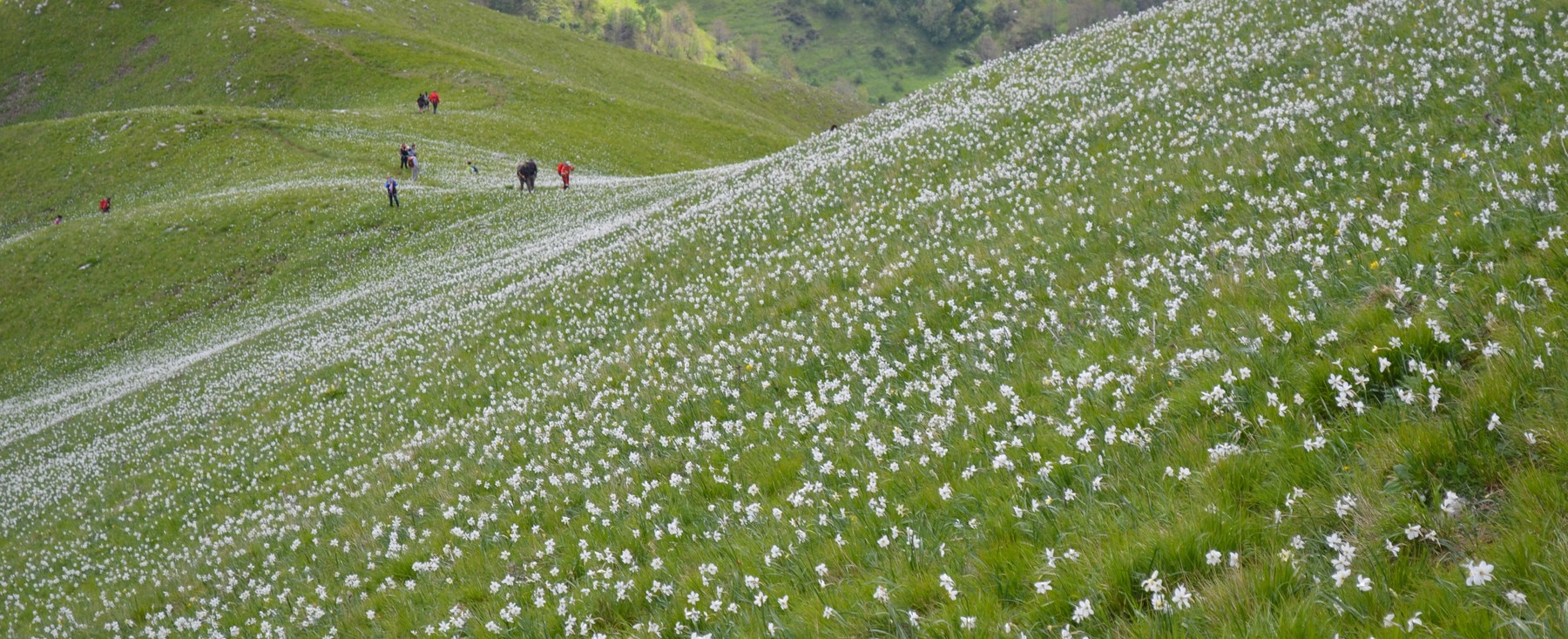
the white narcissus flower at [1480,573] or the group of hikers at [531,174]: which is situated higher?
the white narcissus flower at [1480,573]

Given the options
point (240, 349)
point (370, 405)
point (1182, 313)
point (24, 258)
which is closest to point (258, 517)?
point (370, 405)

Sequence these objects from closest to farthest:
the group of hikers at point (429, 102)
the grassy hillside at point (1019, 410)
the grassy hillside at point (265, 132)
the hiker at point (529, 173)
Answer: the grassy hillside at point (1019, 410) → the grassy hillside at point (265, 132) → the hiker at point (529, 173) → the group of hikers at point (429, 102)

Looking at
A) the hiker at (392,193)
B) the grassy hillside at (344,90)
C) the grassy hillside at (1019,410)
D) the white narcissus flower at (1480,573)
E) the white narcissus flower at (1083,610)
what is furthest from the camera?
the grassy hillside at (344,90)

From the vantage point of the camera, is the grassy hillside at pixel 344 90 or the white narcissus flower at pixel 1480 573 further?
the grassy hillside at pixel 344 90

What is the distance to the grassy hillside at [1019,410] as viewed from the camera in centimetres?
356

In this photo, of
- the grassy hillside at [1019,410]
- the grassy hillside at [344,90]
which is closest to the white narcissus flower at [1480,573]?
the grassy hillside at [1019,410]

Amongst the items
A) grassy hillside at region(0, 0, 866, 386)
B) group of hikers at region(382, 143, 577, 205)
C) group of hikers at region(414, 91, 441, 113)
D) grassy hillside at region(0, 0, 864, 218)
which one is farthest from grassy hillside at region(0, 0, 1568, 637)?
group of hikers at region(414, 91, 441, 113)

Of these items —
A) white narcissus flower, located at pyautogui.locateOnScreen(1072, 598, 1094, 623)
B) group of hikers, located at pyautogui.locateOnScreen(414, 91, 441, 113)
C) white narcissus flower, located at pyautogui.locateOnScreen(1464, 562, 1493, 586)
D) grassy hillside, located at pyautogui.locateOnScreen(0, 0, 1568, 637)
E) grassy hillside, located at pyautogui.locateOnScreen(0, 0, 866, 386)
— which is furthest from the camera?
group of hikers, located at pyautogui.locateOnScreen(414, 91, 441, 113)

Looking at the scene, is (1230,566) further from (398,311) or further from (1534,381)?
(398,311)

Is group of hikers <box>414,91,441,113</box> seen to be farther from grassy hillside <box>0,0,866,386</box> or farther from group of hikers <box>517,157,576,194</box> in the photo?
group of hikers <box>517,157,576,194</box>

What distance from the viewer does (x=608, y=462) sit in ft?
27.9

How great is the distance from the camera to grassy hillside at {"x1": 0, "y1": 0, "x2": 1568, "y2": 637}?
11.7ft

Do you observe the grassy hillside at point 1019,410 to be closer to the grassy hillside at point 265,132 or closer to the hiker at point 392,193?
the hiker at point 392,193

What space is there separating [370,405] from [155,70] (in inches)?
3695
